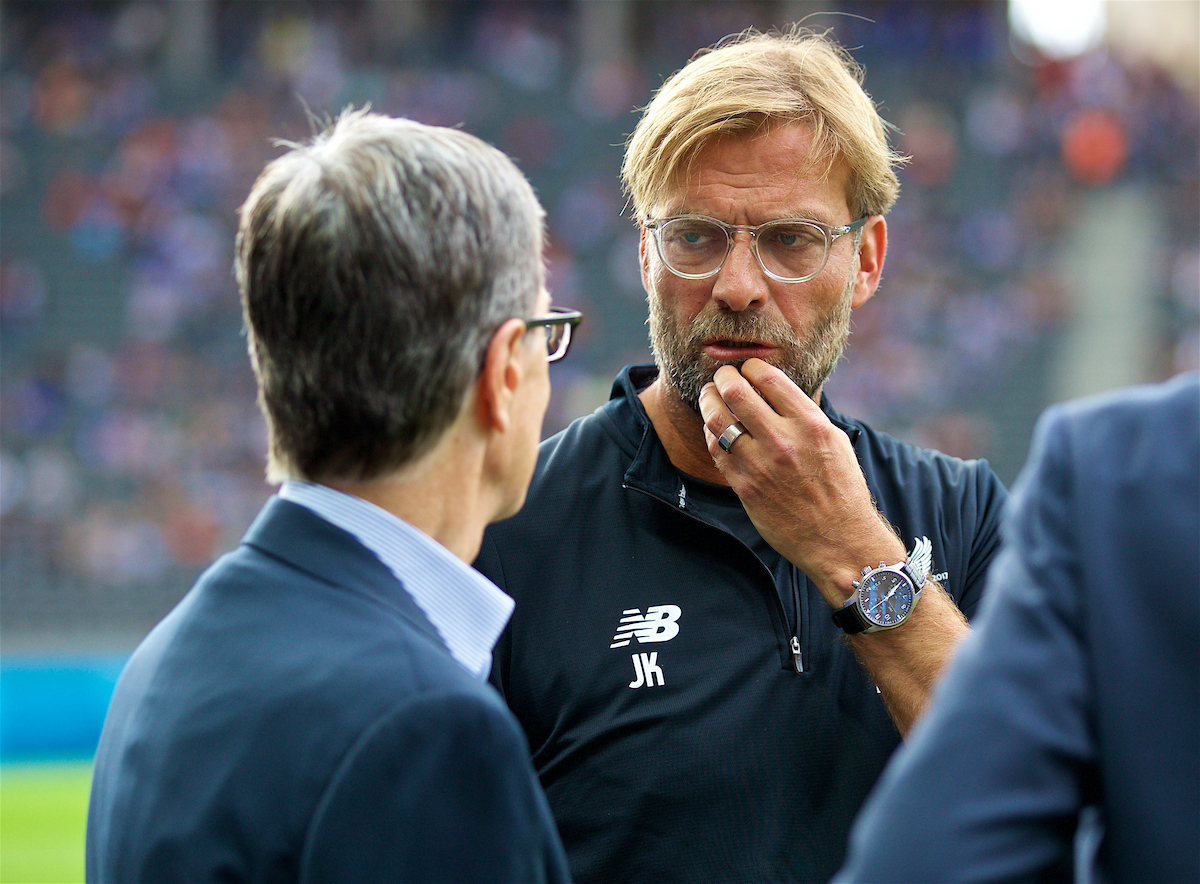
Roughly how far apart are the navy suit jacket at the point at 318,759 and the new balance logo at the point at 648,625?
656 mm

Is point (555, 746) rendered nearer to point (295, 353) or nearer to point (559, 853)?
point (559, 853)

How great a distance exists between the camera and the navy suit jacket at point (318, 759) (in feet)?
3.87

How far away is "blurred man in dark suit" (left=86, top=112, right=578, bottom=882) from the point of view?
1195 millimetres

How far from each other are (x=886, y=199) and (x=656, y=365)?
1.90 ft

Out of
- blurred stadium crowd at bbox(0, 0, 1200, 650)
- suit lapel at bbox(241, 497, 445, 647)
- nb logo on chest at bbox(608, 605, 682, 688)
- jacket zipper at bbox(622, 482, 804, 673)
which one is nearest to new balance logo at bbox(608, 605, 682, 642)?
nb logo on chest at bbox(608, 605, 682, 688)

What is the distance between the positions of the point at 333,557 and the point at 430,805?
1.07 ft

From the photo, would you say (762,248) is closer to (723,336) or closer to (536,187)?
(723,336)

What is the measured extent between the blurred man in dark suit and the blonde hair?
2.38ft

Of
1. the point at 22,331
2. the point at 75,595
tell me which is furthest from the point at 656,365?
the point at 22,331

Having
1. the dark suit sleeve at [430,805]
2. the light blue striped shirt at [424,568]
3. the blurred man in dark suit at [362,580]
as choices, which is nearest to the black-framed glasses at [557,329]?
the blurred man in dark suit at [362,580]

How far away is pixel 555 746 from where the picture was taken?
1.93 metres

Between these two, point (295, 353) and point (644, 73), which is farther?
point (644, 73)

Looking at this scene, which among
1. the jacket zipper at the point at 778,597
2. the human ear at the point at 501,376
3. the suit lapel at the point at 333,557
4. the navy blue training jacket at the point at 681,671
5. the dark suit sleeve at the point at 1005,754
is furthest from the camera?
the jacket zipper at the point at 778,597

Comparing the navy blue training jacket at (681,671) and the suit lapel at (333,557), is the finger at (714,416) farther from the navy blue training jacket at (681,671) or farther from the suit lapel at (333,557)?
the suit lapel at (333,557)
